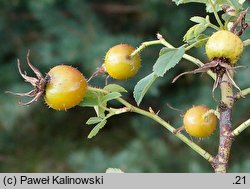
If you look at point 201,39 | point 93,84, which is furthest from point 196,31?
point 93,84

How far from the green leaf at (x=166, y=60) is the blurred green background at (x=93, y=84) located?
1.89 metres

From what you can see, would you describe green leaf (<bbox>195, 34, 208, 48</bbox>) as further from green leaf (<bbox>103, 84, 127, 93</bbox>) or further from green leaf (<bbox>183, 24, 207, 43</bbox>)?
green leaf (<bbox>103, 84, 127, 93</bbox>)

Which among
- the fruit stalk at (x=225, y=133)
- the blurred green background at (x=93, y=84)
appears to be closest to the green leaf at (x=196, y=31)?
the fruit stalk at (x=225, y=133)

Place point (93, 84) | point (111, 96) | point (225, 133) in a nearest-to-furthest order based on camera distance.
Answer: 1. point (225, 133)
2. point (111, 96)
3. point (93, 84)

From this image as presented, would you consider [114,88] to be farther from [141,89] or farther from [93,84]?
[93,84]

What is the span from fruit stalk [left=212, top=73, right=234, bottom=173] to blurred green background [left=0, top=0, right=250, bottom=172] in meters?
1.93

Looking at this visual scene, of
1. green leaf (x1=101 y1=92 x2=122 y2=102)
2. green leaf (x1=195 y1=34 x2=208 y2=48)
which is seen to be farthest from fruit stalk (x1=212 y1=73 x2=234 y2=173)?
green leaf (x1=101 y1=92 x2=122 y2=102)

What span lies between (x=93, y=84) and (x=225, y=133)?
2.35 m

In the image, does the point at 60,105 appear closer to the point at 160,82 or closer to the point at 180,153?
the point at 160,82

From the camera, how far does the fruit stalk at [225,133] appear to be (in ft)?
3.53

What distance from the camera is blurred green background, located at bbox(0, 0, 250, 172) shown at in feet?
11.2

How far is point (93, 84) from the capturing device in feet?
11.1

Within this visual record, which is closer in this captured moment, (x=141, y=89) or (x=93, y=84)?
(x=141, y=89)

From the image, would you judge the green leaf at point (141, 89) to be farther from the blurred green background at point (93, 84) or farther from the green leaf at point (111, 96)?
the blurred green background at point (93, 84)
